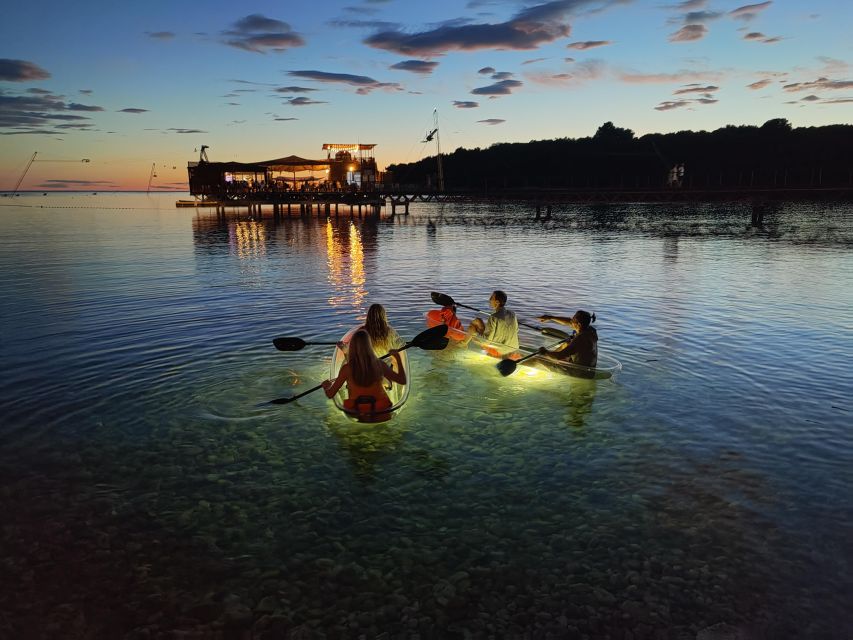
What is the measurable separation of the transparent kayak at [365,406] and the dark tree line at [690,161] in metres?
144

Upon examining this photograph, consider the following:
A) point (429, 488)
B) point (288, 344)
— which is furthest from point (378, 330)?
point (429, 488)

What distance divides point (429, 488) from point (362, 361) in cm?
238

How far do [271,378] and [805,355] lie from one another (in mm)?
13090

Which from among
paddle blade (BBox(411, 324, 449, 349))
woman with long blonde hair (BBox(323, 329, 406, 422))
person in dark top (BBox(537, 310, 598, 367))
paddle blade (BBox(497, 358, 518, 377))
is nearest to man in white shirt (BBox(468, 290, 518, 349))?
person in dark top (BBox(537, 310, 598, 367))

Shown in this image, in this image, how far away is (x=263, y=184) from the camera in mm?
87812

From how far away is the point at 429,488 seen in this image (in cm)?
773

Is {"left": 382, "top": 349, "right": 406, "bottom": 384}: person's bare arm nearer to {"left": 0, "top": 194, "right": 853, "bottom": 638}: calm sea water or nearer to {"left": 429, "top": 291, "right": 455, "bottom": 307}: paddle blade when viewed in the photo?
{"left": 0, "top": 194, "right": 853, "bottom": 638}: calm sea water

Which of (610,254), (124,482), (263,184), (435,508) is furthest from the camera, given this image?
(263,184)

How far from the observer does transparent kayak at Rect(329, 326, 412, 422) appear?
9203 mm

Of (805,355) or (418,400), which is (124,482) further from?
(805,355)

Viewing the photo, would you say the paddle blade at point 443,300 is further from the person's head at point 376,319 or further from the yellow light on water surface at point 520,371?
the person's head at point 376,319

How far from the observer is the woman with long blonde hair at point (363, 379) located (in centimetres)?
885

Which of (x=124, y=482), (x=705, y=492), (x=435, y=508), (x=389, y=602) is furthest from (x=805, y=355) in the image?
(x=124, y=482)

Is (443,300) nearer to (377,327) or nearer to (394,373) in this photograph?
(377,327)
